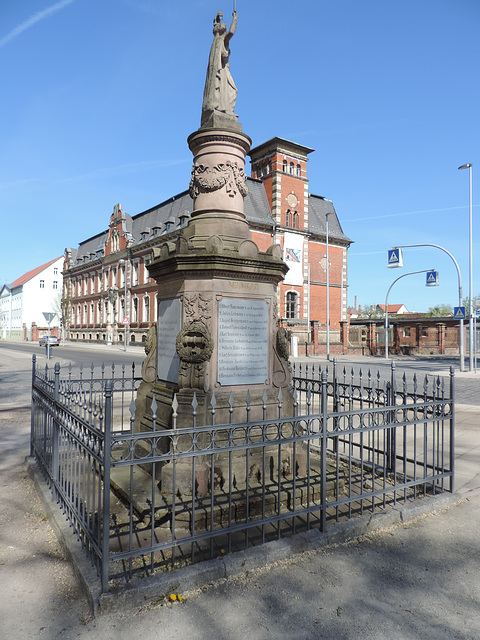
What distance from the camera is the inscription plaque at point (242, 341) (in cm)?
513

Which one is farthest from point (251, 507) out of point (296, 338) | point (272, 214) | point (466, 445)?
point (272, 214)

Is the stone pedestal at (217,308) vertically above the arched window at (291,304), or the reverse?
the arched window at (291,304)

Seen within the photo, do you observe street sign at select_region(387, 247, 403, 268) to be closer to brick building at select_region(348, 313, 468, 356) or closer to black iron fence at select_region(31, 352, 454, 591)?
black iron fence at select_region(31, 352, 454, 591)

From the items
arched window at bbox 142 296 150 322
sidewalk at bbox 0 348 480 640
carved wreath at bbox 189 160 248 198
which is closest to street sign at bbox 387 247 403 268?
carved wreath at bbox 189 160 248 198

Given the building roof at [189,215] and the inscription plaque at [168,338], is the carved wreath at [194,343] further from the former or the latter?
the building roof at [189,215]

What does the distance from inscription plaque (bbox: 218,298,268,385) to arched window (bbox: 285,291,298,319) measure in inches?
1374

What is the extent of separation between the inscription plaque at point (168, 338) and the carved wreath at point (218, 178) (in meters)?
1.66

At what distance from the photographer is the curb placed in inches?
115

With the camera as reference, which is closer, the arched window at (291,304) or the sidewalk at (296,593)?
the sidewalk at (296,593)

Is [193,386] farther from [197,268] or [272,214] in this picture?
[272,214]

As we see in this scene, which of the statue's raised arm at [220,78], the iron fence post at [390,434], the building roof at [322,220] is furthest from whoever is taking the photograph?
the building roof at [322,220]

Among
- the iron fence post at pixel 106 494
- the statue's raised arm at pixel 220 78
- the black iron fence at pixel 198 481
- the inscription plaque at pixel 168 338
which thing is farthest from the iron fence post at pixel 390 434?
the statue's raised arm at pixel 220 78

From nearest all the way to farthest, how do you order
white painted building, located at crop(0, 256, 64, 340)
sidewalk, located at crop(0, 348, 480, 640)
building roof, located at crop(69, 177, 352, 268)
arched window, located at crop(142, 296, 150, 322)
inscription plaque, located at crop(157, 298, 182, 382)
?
sidewalk, located at crop(0, 348, 480, 640) → inscription plaque, located at crop(157, 298, 182, 382) → building roof, located at crop(69, 177, 352, 268) → arched window, located at crop(142, 296, 150, 322) → white painted building, located at crop(0, 256, 64, 340)

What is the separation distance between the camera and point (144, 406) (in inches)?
227
